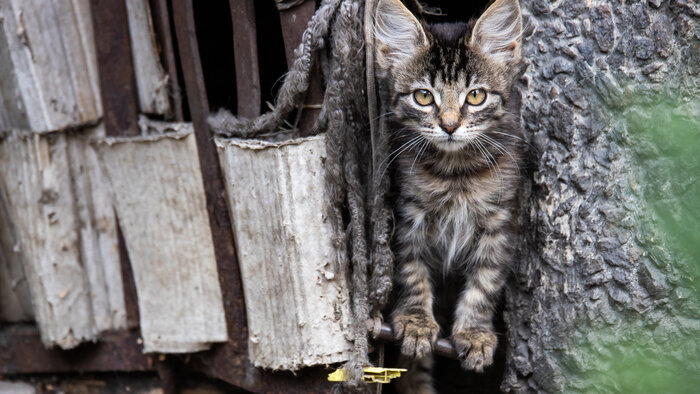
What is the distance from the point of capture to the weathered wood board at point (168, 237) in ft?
9.41

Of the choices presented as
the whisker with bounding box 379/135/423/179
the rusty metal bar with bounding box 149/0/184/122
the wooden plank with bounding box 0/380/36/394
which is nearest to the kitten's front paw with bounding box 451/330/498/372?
the whisker with bounding box 379/135/423/179

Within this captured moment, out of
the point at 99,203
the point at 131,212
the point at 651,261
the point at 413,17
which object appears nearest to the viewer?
the point at 651,261

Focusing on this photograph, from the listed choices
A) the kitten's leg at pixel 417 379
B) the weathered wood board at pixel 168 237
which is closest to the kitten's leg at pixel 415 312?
the kitten's leg at pixel 417 379

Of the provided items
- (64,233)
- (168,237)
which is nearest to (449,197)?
(168,237)

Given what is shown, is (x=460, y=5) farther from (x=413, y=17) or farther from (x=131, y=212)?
(x=131, y=212)

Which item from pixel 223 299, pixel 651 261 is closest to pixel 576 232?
pixel 651 261

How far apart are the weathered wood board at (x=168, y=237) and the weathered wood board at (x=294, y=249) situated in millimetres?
335

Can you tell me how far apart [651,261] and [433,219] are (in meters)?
Result: 0.79

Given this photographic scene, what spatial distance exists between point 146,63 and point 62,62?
14.3 inches

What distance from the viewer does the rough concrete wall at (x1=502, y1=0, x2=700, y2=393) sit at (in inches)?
86.6

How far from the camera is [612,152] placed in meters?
2.33

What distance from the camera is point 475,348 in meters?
2.57

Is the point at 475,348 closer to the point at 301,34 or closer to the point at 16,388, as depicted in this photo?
the point at 301,34

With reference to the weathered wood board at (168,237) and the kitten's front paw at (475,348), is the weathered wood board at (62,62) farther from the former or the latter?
the kitten's front paw at (475,348)
